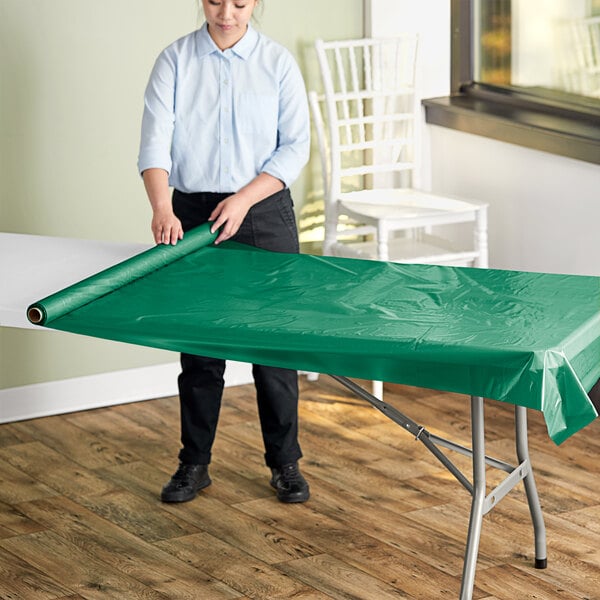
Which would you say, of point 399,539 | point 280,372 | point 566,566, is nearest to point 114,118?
point 280,372

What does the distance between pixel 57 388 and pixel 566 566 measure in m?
1.88

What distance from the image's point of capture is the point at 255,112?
324 centimetres

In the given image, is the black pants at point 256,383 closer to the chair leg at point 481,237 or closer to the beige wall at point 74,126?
the beige wall at point 74,126

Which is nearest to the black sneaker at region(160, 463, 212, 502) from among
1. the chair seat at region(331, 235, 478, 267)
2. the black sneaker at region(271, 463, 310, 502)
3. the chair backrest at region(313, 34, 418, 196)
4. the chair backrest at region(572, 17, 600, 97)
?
the black sneaker at region(271, 463, 310, 502)

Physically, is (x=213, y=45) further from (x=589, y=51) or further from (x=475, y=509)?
(x=589, y=51)

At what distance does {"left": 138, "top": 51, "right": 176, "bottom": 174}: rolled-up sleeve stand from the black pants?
184 mm

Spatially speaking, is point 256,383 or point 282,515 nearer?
point 282,515

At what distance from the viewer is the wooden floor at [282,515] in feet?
9.53

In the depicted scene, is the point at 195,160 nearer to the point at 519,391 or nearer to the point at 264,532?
the point at 264,532

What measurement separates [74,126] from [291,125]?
41.0 inches

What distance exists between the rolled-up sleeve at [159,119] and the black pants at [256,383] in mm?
184

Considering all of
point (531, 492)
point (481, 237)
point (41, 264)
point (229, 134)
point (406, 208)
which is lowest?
point (531, 492)

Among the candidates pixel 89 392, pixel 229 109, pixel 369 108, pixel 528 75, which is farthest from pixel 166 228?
pixel 528 75

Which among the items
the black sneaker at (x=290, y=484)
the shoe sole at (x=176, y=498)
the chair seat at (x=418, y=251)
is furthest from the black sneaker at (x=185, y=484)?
the chair seat at (x=418, y=251)
